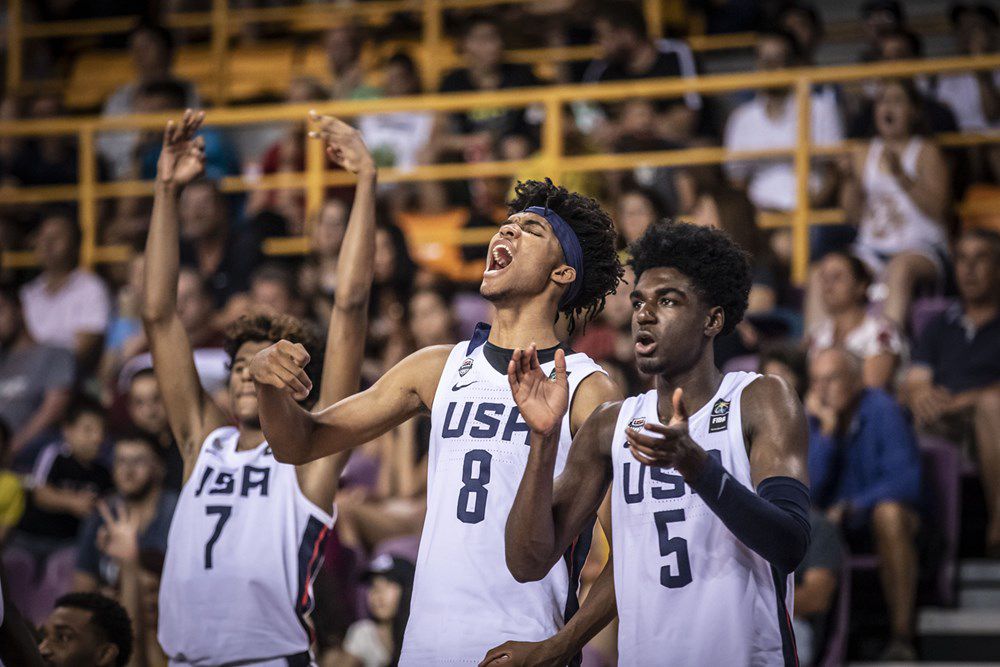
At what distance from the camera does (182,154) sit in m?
5.59

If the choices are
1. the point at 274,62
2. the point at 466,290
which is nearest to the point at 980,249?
the point at 466,290

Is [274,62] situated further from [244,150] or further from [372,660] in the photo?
[372,660]

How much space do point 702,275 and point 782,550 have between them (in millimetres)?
949

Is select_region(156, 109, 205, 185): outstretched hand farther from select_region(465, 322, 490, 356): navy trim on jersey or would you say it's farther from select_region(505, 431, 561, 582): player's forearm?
select_region(505, 431, 561, 582): player's forearm

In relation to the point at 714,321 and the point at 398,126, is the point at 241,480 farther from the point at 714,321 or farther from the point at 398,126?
the point at 398,126

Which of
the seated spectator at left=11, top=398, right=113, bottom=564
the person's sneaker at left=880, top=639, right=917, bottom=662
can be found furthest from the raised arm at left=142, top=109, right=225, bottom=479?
the person's sneaker at left=880, top=639, right=917, bottom=662

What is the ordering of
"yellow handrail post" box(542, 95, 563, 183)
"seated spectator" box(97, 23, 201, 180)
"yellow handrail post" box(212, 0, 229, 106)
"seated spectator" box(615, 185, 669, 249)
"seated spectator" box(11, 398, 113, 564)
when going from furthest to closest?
"yellow handrail post" box(212, 0, 229, 106)
"seated spectator" box(97, 23, 201, 180)
"yellow handrail post" box(542, 95, 563, 183)
"seated spectator" box(615, 185, 669, 249)
"seated spectator" box(11, 398, 113, 564)

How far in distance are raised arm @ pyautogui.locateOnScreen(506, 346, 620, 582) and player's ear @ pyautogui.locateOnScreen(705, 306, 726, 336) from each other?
530 mm

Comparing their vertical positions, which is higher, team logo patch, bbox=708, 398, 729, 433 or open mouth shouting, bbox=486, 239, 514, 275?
open mouth shouting, bbox=486, 239, 514, 275

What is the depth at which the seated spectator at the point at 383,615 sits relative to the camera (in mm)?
7266

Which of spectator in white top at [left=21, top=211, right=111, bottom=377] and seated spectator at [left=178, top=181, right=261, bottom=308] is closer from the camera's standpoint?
seated spectator at [left=178, top=181, right=261, bottom=308]

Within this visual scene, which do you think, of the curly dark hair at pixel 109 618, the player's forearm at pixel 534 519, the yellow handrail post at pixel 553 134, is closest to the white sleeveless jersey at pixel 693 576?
the player's forearm at pixel 534 519

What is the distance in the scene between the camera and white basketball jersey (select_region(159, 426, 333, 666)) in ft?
17.2

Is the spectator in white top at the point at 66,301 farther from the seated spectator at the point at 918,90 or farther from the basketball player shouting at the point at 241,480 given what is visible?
the seated spectator at the point at 918,90
